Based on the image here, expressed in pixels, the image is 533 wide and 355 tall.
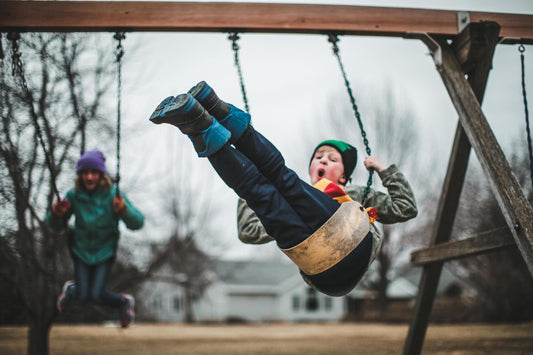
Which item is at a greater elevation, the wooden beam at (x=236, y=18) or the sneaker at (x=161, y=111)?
the wooden beam at (x=236, y=18)

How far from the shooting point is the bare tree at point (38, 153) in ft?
17.0

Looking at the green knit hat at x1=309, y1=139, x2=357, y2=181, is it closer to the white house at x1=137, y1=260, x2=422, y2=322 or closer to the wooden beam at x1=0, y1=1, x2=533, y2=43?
the wooden beam at x1=0, y1=1, x2=533, y2=43

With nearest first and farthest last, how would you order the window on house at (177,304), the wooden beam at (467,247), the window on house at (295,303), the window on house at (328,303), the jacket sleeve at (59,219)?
the wooden beam at (467,247)
the jacket sleeve at (59,219)
the window on house at (328,303)
the window on house at (295,303)
the window on house at (177,304)

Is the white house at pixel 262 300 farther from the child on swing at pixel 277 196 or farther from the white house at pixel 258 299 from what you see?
the child on swing at pixel 277 196

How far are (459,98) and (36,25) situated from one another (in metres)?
2.94

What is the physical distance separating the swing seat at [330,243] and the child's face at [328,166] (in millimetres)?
614

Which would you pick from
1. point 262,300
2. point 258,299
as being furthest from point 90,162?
point 262,300

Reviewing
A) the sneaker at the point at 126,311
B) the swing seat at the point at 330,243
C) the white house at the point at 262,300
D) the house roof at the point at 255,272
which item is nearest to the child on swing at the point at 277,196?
the swing seat at the point at 330,243

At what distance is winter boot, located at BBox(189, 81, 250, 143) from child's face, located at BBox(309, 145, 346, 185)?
32.1 inches

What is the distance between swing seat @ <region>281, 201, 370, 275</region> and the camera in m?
2.14

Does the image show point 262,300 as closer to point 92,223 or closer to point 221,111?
point 92,223

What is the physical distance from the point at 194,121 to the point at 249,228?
3.26 feet

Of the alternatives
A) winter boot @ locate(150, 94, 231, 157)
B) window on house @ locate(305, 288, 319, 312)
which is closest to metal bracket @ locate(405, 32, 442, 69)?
winter boot @ locate(150, 94, 231, 157)

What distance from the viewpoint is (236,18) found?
331 cm
